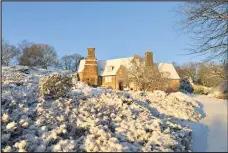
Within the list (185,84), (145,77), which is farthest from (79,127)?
(185,84)

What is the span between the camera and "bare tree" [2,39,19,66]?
3112 cm

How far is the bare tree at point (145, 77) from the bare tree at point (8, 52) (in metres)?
13.6

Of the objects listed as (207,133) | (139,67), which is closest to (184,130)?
(207,133)

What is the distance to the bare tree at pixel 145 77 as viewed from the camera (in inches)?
895

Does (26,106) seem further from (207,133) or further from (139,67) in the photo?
(139,67)

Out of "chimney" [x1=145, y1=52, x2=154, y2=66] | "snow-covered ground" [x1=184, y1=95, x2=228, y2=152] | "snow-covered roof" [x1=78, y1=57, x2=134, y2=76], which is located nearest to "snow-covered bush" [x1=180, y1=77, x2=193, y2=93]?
"chimney" [x1=145, y1=52, x2=154, y2=66]

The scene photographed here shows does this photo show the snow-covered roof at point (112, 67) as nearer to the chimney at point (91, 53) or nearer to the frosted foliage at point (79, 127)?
the chimney at point (91, 53)

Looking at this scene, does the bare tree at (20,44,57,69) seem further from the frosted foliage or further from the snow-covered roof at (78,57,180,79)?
the frosted foliage

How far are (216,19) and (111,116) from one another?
Answer: 405 centimetres

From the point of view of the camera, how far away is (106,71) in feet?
118

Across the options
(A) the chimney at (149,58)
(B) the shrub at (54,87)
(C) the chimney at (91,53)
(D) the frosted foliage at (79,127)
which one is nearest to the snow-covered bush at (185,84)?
(A) the chimney at (149,58)

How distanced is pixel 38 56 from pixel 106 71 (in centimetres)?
826

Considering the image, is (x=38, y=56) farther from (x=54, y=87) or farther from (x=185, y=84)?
(x=54, y=87)

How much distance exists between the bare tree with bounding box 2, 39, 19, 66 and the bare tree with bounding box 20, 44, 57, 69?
1.41 meters
